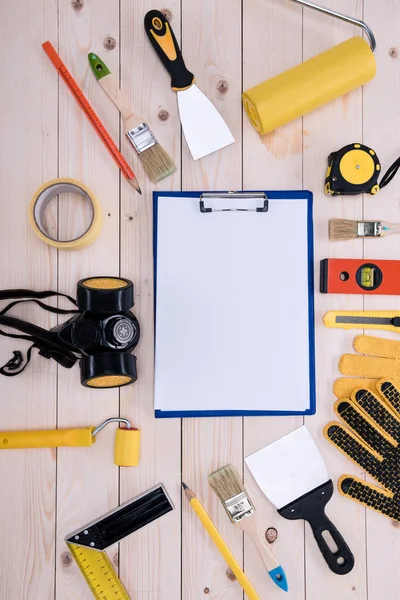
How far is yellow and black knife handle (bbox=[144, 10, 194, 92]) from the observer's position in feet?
3.19

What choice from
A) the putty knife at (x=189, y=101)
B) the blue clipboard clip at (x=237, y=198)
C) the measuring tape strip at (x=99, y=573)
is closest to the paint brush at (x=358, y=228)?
the blue clipboard clip at (x=237, y=198)

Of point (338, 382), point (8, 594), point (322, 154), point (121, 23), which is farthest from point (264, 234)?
point (8, 594)

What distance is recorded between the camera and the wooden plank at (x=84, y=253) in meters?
0.97

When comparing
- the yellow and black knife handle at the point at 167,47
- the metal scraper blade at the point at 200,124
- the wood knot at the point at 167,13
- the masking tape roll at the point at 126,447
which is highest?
the wood knot at the point at 167,13

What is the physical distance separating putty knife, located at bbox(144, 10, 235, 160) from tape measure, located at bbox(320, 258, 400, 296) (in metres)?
0.32

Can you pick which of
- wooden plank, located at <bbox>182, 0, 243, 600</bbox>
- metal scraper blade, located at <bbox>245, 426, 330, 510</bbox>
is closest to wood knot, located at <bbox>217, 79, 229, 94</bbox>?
wooden plank, located at <bbox>182, 0, 243, 600</bbox>

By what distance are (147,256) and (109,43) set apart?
1.39 feet

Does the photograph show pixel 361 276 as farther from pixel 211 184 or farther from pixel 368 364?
pixel 211 184

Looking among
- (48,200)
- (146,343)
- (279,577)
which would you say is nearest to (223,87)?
(48,200)

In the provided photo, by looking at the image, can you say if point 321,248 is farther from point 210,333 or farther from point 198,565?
point 198,565

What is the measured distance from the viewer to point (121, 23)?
994 millimetres

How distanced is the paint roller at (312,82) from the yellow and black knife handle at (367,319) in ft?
1.27

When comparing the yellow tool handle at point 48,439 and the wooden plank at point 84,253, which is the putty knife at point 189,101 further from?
the yellow tool handle at point 48,439

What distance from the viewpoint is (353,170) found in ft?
3.21
